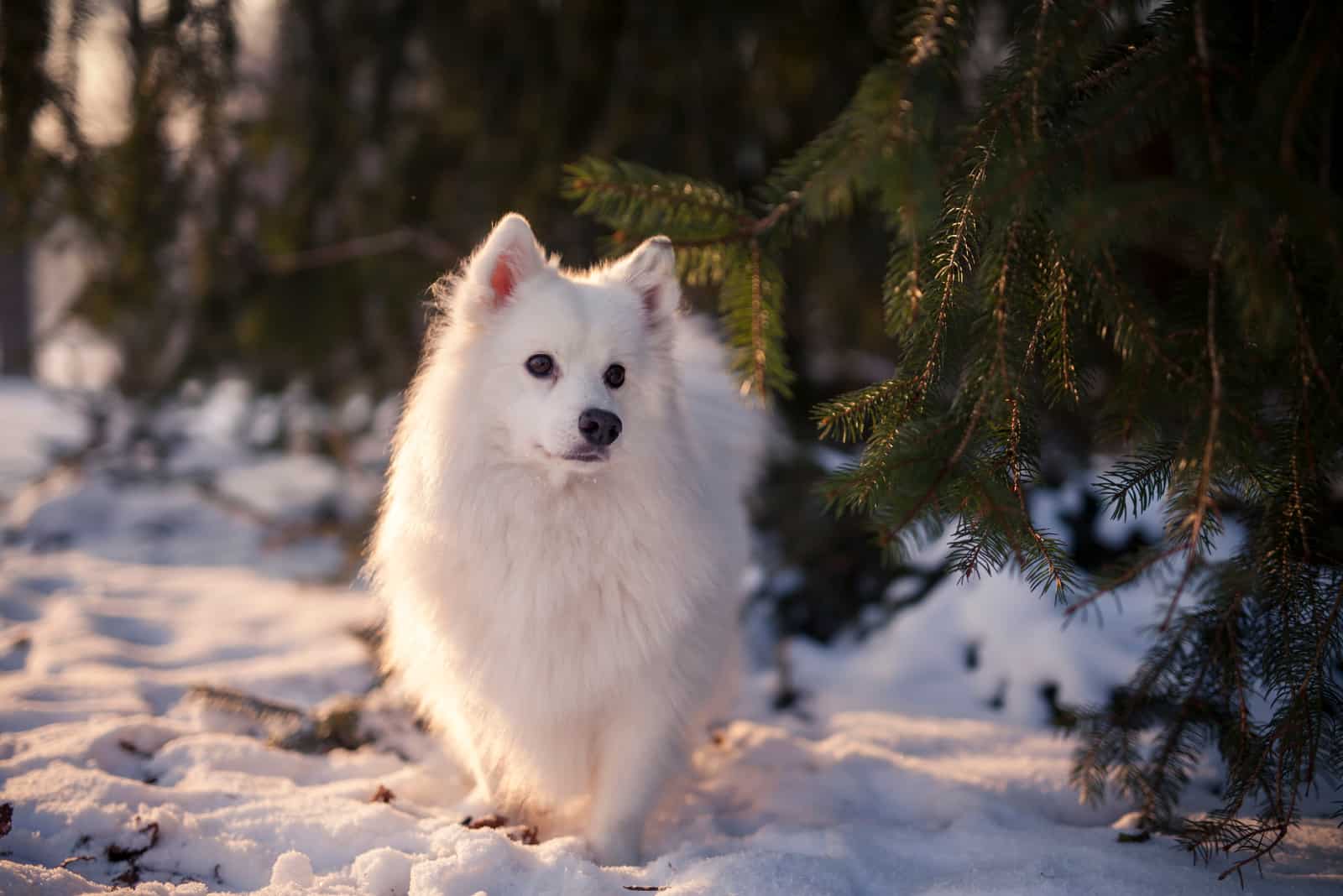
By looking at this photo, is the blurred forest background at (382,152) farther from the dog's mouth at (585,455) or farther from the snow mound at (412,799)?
the dog's mouth at (585,455)

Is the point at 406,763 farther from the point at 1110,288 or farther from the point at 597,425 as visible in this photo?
the point at 1110,288

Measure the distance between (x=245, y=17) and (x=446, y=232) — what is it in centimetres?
128

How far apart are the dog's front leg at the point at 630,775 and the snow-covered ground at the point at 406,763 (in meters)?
0.16

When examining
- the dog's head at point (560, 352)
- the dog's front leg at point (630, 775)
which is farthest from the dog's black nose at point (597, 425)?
the dog's front leg at point (630, 775)

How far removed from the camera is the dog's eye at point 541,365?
7.30ft

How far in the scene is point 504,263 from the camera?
2.32m

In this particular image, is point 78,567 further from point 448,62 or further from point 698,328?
point 698,328

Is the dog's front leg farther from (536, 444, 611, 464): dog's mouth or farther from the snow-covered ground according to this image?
(536, 444, 611, 464): dog's mouth

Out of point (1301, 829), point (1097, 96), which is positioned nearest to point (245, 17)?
point (1097, 96)

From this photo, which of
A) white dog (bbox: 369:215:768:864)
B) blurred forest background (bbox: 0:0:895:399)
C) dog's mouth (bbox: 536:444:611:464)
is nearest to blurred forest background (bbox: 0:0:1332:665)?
blurred forest background (bbox: 0:0:895:399)

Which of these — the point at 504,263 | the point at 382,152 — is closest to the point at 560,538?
the point at 504,263

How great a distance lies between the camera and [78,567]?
4.39 m

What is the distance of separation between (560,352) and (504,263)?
1.07ft

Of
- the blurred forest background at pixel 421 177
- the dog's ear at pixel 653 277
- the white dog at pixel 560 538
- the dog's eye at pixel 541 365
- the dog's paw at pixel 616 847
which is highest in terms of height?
the blurred forest background at pixel 421 177
